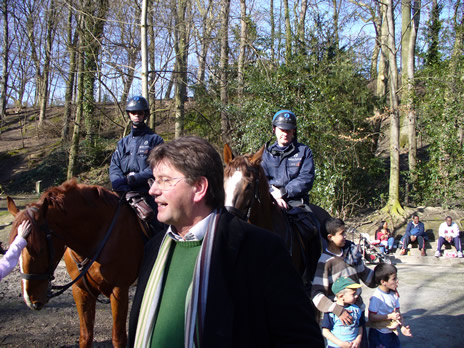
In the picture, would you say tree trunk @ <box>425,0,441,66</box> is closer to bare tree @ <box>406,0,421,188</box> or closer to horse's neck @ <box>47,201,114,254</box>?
bare tree @ <box>406,0,421,188</box>

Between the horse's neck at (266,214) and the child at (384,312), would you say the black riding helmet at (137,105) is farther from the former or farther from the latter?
the child at (384,312)

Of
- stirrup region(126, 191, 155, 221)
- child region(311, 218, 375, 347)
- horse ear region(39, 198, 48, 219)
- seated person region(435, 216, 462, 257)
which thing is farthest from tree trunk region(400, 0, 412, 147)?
horse ear region(39, 198, 48, 219)

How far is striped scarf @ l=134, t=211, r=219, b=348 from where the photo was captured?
166 centimetres

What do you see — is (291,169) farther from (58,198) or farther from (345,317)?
(58,198)

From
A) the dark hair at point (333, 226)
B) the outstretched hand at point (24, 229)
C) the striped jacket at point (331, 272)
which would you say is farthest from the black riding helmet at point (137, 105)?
the striped jacket at point (331, 272)

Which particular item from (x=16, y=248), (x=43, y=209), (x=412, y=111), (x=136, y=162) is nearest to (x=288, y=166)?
(x=136, y=162)

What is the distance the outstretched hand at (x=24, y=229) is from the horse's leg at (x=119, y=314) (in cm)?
118

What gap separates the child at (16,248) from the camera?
3.63 meters

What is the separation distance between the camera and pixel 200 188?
6.51 feet

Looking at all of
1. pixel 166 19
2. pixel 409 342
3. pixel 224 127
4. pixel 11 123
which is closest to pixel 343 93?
pixel 224 127

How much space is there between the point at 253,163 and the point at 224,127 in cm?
1190

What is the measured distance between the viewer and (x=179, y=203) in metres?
1.96

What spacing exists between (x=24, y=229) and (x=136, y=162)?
1.88 metres

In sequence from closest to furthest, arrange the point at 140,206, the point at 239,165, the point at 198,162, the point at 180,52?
the point at 198,162 < the point at 239,165 < the point at 140,206 < the point at 180,52
